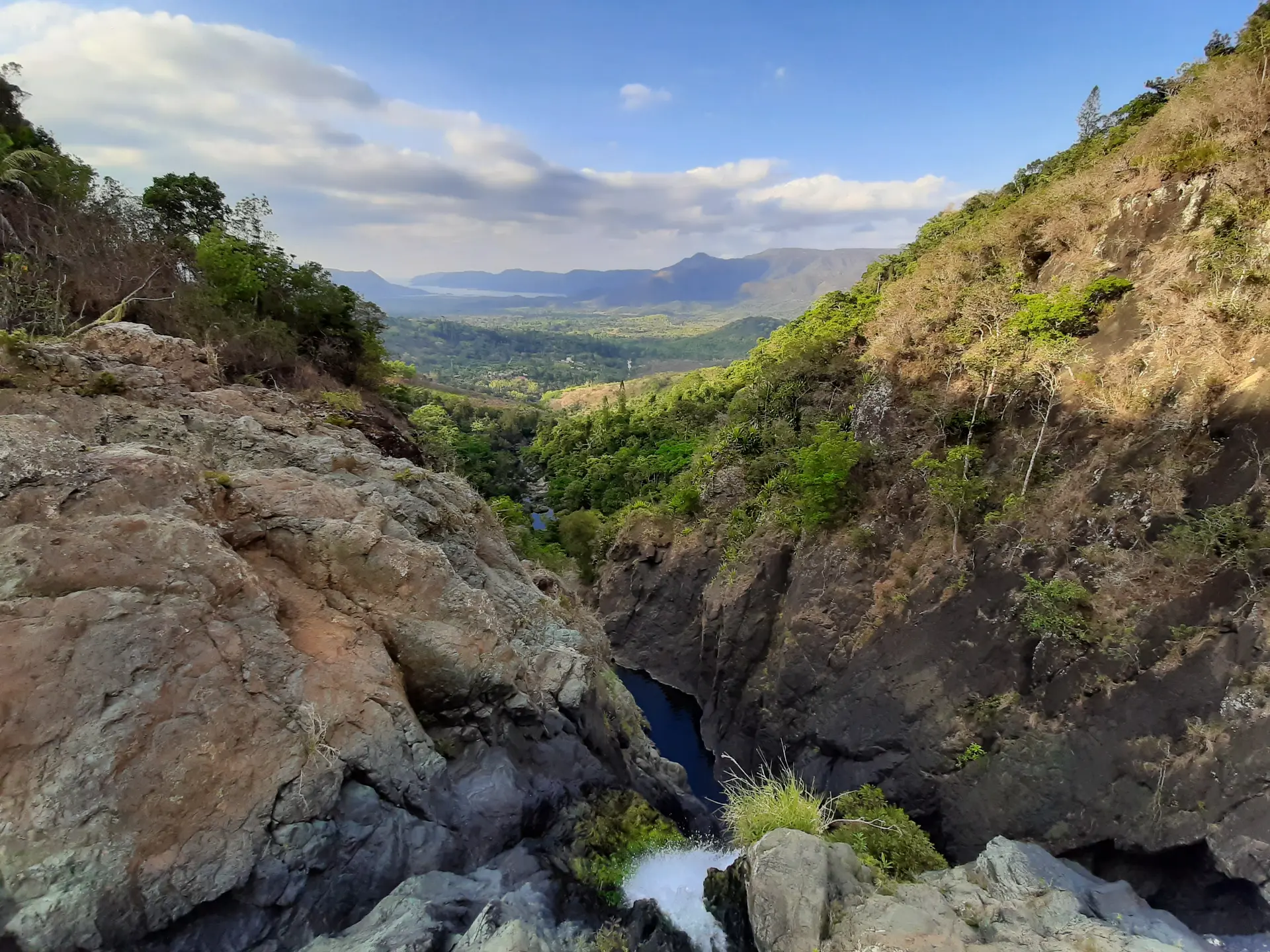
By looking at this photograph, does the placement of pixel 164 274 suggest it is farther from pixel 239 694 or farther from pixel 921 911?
pixel 921 911

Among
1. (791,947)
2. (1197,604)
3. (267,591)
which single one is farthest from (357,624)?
(1197,604)

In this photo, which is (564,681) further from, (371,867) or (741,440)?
(741,440)

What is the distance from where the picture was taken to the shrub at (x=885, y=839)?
488 inches

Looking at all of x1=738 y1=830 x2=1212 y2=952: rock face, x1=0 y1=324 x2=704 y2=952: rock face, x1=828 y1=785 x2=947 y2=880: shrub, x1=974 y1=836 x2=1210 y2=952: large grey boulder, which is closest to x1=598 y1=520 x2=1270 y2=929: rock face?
x1=974 y1=836 x2=1210 y2=952: large grey boulder

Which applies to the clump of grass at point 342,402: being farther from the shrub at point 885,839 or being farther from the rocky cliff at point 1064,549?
the rocky cliff at point 1064,549

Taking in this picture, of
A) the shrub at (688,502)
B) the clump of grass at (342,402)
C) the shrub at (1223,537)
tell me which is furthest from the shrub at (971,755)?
the clump of grass at (342,402)

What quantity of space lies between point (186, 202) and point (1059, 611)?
38.2 meters

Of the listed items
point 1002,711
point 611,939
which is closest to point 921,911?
point 611,939

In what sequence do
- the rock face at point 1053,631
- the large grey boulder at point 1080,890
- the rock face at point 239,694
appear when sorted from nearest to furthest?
the rock face at point 239,694 → the large grey boulder at point 1080,890 → the rock face at point 1053,631

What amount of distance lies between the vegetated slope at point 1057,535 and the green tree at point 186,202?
29342 mm

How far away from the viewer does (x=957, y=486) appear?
19594 mm

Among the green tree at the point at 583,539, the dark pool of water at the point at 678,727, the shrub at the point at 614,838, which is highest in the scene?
the shrub at the point at 614,838

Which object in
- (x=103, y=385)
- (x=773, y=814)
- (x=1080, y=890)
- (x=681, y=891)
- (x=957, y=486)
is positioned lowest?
(x=1080, y=890)

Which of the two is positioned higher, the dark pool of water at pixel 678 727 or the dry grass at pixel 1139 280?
Result: the dry grass at pixel 1139 280
